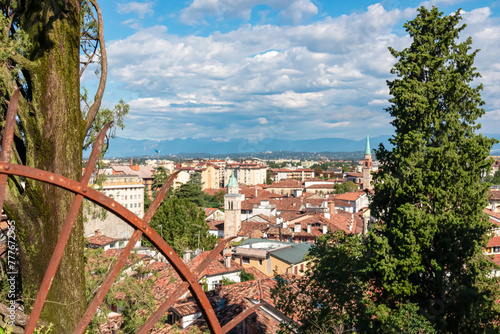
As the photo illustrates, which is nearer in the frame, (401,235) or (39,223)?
(39,223)

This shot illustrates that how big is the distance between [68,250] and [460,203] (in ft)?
39.0

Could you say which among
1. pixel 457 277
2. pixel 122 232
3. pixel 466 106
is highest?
pixel 466 106

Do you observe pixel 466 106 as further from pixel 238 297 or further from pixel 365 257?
pixel 238 297

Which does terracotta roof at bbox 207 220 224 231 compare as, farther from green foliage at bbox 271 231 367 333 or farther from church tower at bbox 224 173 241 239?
green foliage at bbox 271 231 367 333

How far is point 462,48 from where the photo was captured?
13.1m

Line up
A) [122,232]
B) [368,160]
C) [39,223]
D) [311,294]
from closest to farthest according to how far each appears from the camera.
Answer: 1. [39,223]
2. [311,294]
3. [122,232]
4. [368,160]

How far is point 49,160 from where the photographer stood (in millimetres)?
3162

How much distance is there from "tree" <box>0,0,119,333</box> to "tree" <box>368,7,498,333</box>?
33.3 feet

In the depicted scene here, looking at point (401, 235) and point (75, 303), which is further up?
point (75, 303)

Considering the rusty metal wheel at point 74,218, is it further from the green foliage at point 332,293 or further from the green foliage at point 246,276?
the green foliage at point 246,276

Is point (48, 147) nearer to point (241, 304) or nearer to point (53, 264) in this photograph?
point (53, 264)

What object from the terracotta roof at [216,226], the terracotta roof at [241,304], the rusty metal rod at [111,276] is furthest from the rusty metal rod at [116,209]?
the terracotta roof at [216,226]

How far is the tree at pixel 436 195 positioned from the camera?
1170 cm

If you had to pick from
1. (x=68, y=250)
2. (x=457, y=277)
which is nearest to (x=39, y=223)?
(x=68, y=250)
